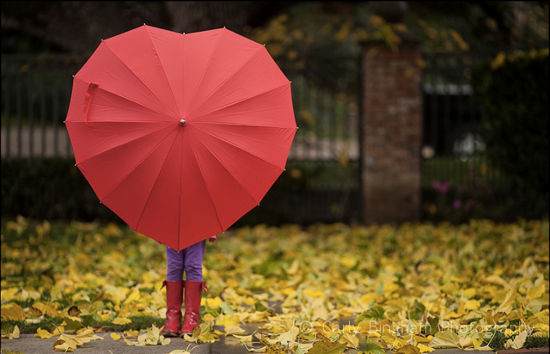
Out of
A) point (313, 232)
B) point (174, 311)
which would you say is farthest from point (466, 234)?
point (174, 311)

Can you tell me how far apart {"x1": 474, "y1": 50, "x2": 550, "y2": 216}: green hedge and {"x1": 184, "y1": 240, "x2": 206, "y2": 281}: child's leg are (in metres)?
4.97

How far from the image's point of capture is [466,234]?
7.80 metres

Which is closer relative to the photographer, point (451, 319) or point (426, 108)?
point (451, 319)

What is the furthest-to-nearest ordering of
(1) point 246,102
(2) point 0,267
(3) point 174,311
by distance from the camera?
(2) point 0,267 → (3) point 174,311 → (1) point 246,102

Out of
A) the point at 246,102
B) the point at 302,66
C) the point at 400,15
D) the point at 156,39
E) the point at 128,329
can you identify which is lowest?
the point at 128,329

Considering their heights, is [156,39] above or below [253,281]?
above

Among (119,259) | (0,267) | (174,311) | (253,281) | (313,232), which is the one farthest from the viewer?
(313,232)

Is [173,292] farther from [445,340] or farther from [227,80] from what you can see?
[445,340]

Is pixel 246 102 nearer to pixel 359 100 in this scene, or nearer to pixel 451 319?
pixel 451 319

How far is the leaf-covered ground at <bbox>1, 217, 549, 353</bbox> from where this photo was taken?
11.8 feet

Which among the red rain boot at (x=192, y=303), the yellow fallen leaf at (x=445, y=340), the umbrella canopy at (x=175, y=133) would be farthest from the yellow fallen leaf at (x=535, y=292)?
the red rain boot at (x=192, y=303)

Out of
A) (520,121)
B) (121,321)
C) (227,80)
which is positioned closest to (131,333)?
(121,321)

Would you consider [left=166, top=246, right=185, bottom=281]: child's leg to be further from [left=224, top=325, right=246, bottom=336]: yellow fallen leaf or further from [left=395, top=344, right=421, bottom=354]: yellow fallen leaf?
[left=395, top=344, right=421, bottom=354]: yellow fallen leaf

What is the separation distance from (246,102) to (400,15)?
212 inches
